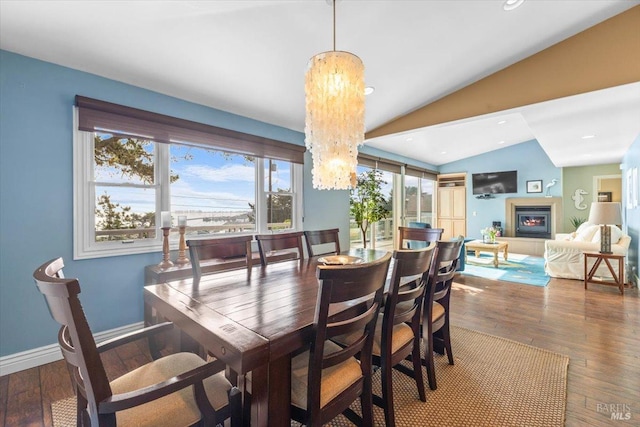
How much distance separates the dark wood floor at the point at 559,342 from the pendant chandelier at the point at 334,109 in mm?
2211

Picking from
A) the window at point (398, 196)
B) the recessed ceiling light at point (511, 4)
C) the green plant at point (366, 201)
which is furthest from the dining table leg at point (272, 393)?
the window at point (398, 196)

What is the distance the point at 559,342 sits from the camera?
2615mm

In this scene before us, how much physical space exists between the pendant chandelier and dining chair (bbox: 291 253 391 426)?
130 cm

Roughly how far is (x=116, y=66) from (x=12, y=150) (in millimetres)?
1009

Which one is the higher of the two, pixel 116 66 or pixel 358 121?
pixel 116 66

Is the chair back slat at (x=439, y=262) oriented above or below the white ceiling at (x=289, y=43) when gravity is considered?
below

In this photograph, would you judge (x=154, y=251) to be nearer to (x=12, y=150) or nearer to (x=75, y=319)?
(x=12, y=150)

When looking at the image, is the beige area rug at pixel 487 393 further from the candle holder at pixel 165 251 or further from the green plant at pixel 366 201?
the green plant at pixel 366 201

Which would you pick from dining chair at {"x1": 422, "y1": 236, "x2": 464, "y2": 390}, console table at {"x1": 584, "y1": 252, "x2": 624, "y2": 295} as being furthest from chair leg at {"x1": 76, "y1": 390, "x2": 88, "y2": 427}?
console table at {"x1": 584, "y1": 252, "x2": 624, "y2": 295}

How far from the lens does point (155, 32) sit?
84.0 inches

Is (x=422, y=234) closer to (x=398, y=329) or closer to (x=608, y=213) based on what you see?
(x=398, y=329)

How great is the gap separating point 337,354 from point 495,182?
28.1 feet

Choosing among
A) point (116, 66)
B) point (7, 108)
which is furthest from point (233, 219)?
point (7, 108)

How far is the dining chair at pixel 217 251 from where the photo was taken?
197 centimetres
